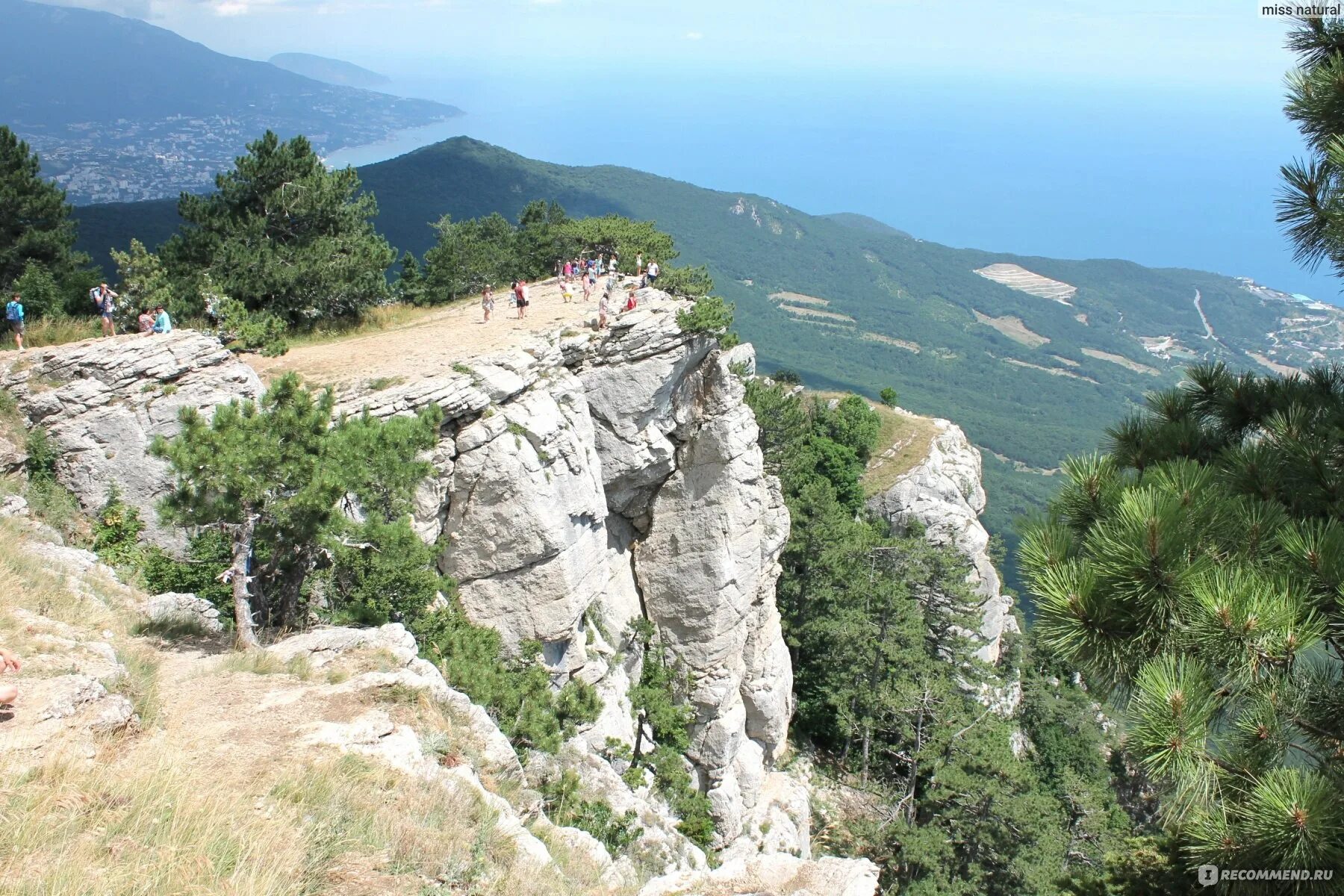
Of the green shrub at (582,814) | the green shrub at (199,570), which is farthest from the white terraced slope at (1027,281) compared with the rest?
the green shrub at (199,570)

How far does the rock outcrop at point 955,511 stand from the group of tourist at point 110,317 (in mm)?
27513

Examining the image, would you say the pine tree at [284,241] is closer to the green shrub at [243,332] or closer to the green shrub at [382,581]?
the green shrub at [243,332]

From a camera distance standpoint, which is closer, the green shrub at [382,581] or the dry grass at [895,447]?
the green shrub at [382,581]

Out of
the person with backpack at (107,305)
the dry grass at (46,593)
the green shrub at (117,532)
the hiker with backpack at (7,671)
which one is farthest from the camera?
the person with backpack at (107,305)

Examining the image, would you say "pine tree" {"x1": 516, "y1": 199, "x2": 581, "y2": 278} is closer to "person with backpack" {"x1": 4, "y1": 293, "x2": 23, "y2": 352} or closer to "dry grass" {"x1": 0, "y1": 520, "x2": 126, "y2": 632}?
"person with backpack" {"x1": 4, "y1": 293, "x2": 23, "y2": 352}

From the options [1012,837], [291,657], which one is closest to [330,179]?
[291,657]

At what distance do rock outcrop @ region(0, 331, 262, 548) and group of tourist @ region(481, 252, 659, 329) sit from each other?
7.91m

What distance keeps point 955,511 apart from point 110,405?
103ft

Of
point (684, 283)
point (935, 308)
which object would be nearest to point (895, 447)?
point (684, 283)

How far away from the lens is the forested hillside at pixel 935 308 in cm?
10638

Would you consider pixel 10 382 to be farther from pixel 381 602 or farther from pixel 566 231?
pixel 566 231

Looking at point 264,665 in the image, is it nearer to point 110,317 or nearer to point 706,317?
point 110,317

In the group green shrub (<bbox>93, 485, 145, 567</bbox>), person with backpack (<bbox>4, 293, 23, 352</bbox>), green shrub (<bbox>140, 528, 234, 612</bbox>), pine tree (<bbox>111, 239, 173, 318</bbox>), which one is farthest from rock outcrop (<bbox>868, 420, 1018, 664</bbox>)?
person with backpack (<bbox>4, 293, 23, 352</bbox>)

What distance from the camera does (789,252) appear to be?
520 feet
